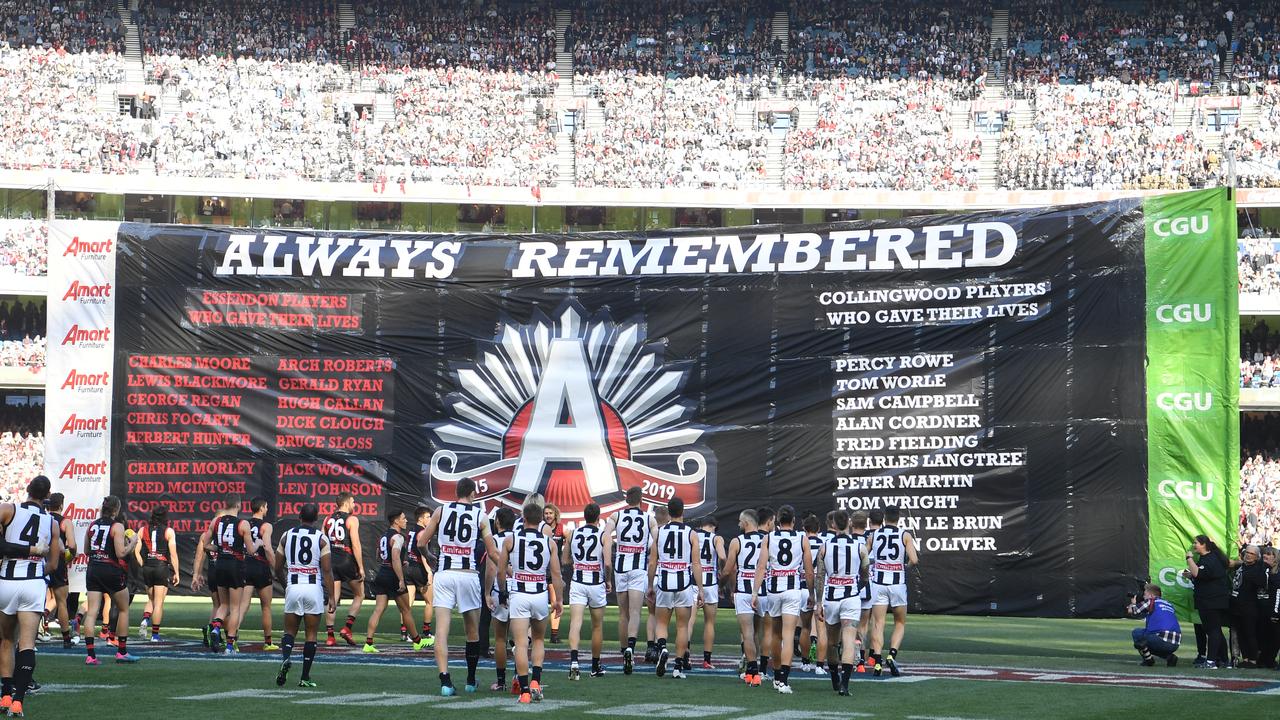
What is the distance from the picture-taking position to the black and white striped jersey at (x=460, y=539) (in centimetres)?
1271

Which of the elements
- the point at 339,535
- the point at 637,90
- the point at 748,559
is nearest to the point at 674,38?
the point at 637,90

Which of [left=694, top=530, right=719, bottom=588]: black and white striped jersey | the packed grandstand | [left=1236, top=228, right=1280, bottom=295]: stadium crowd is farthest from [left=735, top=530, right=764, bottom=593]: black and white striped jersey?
the packed grandstand

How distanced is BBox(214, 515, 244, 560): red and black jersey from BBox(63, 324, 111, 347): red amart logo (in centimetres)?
461

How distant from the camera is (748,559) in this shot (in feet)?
45.5

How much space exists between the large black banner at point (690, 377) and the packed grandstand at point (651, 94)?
19142mm

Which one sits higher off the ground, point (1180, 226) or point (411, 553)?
point (1180, 226)

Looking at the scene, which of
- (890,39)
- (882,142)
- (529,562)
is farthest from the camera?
(890,39)

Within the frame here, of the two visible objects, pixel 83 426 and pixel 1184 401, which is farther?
pixel 83 426

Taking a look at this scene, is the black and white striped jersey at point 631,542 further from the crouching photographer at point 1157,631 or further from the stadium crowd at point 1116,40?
the stadium crowd at point 1116,40

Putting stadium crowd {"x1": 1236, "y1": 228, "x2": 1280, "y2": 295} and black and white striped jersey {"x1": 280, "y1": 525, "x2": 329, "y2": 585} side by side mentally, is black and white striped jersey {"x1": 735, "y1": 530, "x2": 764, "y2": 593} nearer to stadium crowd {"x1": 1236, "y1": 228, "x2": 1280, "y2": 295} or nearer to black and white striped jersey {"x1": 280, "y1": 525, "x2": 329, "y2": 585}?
black and white striped jersey {"x1": 280, "y1": 525, "x2": 329, "y2": 585}

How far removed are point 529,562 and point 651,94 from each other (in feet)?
105

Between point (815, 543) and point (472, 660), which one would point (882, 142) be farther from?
point (472, 660)

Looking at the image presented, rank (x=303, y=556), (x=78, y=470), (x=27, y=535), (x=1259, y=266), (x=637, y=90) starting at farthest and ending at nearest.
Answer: (x=637, y=90)
(x=1259, y=266)
(x=78, y=470)
(x=303, y=556)
(x=27, y=535)

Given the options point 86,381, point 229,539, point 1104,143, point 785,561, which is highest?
point 1104,143
